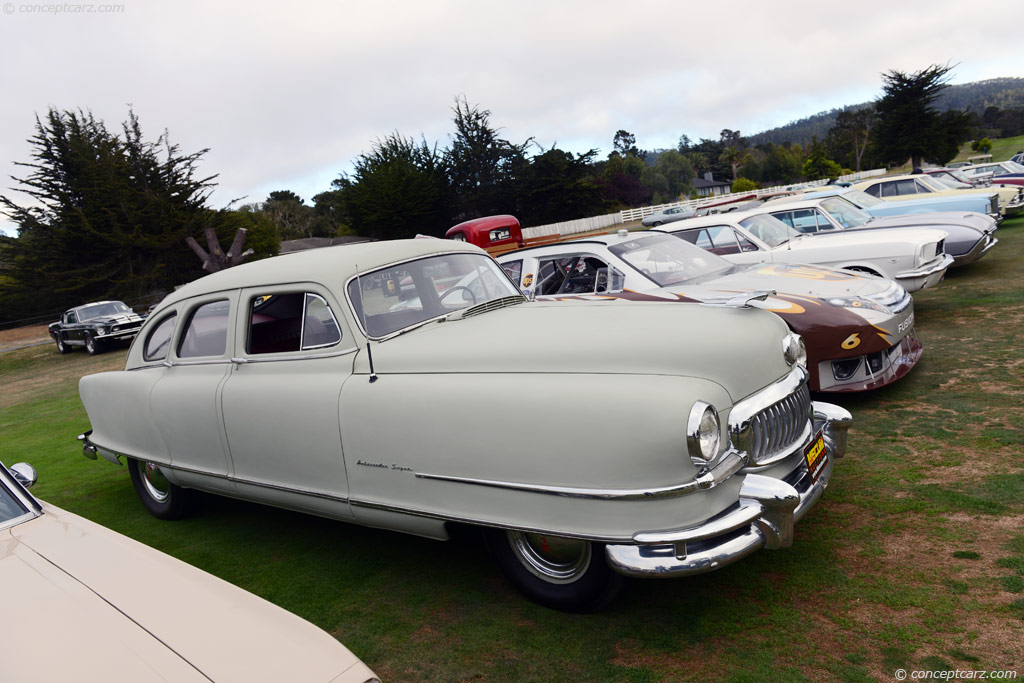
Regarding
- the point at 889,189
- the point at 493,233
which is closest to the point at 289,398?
the point at 889,189

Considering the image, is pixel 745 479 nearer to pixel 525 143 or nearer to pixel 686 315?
pixel 686 315

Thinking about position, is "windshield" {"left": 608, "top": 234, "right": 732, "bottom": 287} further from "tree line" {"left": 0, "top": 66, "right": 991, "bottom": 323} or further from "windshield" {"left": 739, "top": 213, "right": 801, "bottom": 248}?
"tree line" {"left": 0, "top": 66, "right": 991, "bottom": 323}

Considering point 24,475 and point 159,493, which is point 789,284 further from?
point 24,475

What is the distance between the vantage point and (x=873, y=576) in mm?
3109

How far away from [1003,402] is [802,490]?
9.96 ft

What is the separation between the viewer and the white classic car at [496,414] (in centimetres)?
262

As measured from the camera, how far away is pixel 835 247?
27.8 ft

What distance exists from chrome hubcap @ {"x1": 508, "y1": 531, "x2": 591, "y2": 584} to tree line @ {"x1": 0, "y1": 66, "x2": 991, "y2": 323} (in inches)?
1322

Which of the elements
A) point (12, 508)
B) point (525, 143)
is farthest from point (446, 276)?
point (525, 143)

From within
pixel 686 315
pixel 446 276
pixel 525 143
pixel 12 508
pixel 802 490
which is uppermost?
A: pixel 525 143

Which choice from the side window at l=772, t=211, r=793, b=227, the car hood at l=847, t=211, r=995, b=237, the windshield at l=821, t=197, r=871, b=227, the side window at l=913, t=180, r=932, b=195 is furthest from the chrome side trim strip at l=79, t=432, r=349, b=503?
the side window at l=913, t=180, r=932, b=195

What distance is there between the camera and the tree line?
31.7m

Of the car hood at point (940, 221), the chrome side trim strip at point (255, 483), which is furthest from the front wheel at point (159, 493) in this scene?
the car hood at point (940, 221)

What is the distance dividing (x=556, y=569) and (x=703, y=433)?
3.30ft
